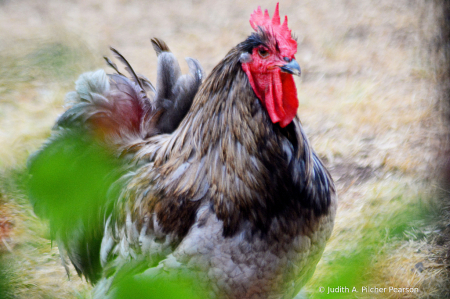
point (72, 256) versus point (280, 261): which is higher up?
point (72, 256)

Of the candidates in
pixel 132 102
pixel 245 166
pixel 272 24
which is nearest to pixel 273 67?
pixel 272 24

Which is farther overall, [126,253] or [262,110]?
[126,253]

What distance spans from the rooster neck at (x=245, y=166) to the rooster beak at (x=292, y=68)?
0.69ft

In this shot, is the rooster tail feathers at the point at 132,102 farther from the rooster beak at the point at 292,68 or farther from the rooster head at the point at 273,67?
the rooster beak at the point at 292,68

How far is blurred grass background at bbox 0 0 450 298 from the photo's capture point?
0.89 m

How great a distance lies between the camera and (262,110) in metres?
2.09

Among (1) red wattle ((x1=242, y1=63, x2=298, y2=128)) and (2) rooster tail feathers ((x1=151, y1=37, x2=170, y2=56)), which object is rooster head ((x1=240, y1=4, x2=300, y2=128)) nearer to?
(1) red wattle ((x1=242, y1=63, x2=298, y2=128))

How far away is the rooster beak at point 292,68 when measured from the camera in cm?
191

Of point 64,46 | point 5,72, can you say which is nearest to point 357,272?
point 64,46

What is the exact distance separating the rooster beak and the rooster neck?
0.21m

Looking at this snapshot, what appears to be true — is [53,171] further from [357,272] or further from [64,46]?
[357,272]

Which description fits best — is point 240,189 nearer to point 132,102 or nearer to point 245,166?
point 245,166

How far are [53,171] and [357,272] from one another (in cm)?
55

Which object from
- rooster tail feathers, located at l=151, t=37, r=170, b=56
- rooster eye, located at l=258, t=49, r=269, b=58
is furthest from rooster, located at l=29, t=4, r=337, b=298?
rooster tail feathers, located at l=151, t=37, r=170, b=56
